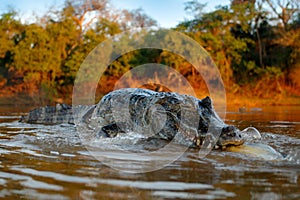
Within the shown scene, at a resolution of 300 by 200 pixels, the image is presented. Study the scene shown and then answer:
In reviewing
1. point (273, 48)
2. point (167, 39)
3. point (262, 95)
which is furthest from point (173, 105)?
point (273, 48)

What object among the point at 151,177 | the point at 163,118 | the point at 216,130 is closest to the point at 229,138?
the point at 216,130

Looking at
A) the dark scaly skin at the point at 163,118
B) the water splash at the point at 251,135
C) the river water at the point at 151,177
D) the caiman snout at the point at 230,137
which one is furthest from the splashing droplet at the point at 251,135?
the river water at the point at 151,177

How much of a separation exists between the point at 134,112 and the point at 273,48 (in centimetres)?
1967

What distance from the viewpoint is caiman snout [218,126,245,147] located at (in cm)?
410

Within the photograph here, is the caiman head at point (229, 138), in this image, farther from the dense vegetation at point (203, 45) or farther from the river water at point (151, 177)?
the dense vegetation at point (203, 45)

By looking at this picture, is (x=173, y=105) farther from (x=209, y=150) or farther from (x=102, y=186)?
(x=102, y=186)

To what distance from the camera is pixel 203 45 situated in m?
21.6

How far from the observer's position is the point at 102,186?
2463 mm

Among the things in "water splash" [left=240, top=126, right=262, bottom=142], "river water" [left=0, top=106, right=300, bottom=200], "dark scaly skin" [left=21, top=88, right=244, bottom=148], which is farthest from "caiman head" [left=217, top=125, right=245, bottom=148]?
"water splash" [left=240, top=126, right=262, bottom=142]

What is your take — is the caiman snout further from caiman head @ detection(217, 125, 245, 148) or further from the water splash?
the water splash

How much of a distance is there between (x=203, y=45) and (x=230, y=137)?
1794cm

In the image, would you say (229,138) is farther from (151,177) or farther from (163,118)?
(151,177)

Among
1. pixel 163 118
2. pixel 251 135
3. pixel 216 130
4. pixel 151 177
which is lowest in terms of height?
pixel 151 177

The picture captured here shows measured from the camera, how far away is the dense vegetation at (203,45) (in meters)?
21.6
